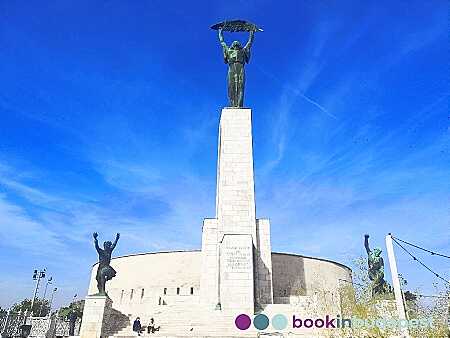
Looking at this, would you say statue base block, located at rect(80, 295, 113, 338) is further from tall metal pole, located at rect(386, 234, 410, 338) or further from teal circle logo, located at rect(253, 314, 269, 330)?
tall metal pole, located at rect(386, 234, 410, 338)

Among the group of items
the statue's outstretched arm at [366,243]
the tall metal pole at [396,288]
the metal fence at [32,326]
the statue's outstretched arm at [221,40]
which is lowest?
the metal fence at [32,326]

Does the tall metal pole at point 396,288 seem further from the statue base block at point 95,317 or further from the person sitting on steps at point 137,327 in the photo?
the statue base block at point 95,317

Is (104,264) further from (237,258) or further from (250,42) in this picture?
(250,42)

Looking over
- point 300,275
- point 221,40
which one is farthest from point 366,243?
point 221,40

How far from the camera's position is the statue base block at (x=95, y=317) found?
44.3ft

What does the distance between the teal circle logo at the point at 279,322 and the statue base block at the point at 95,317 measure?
6.93 meters

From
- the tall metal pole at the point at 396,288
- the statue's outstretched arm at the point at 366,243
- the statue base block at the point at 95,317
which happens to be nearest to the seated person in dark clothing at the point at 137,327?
the statue base block at the point at 95,317

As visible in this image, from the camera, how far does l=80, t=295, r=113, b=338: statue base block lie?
13498mm

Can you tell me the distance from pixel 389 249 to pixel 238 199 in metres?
12.0

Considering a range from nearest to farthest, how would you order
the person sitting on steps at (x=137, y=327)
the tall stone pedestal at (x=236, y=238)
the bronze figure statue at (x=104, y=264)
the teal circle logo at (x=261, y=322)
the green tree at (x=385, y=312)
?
1. the green tree at (x=385, y=312)
2. the person sitting on steps at (x=137, y=327)
3. the teal circle logo at (x=261, y=322)
4. the tall stone pedestal at (x=236, y=238)
5. the bronze figure statue at (x=104, y=264)

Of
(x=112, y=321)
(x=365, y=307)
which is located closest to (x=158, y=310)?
(x=112, y=321)

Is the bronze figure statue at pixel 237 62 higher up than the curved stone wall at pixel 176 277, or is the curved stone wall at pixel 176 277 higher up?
the bronze figure statue at pixel 237 62

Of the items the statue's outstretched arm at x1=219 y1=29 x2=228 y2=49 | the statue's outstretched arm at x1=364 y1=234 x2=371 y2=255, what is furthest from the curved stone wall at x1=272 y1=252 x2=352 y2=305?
the statue's outstretched arm at x1=219 y1=29 x2=228 y2=49

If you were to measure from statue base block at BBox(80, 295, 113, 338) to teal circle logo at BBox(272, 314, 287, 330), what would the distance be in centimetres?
693
